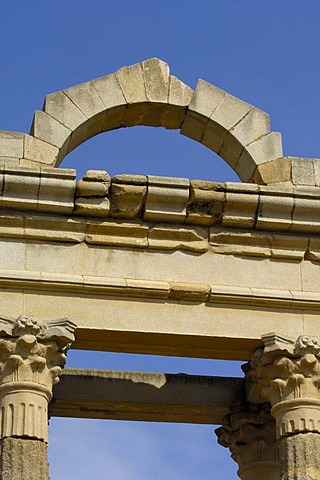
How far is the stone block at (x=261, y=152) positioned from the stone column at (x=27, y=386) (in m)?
4.06

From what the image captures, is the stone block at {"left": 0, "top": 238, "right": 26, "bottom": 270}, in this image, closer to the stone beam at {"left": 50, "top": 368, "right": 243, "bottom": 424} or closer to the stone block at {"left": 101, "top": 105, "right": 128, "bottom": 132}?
the stone block at {"left": 101, "top": 105, "right": 128, "bottom": 132}

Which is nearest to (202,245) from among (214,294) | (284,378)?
(214,294)

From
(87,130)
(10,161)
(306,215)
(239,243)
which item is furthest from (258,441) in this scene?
(10,161)

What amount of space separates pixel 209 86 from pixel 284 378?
16.3ft

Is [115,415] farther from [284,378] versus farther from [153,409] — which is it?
[284,378]

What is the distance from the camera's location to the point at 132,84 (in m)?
23.1

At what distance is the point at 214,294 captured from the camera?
2167cm

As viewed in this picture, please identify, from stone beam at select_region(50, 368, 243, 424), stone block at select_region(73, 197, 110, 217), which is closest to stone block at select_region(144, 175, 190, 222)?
stone block at select_region(73, 197, 110, 217)

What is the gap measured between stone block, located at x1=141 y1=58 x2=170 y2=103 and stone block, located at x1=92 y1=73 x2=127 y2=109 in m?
0.48

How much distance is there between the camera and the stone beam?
945 inches

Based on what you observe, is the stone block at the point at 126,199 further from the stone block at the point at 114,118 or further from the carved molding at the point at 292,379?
the carved molding at the point at 292,379

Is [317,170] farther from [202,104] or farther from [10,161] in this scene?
[10,161]

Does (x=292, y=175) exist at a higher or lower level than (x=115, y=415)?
higher

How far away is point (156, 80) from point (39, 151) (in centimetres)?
241
